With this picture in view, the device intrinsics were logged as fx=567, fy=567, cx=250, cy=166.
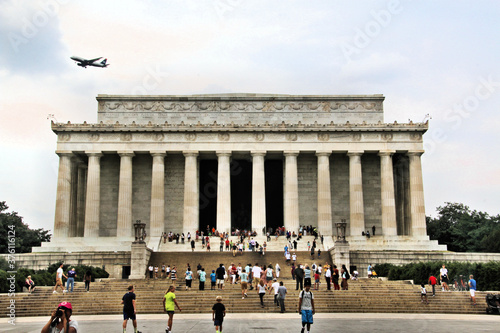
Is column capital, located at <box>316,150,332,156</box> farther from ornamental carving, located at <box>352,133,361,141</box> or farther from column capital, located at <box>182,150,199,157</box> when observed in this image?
column capital, located at <box>182,150,199,157</box>

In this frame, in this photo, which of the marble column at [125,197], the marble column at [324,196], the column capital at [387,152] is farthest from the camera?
the column capital at [387,152]

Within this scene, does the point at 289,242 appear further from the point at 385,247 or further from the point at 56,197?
the point at 56,197

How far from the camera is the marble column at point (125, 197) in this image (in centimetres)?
5727

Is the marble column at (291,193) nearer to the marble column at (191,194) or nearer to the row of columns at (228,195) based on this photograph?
the row of columns at (228,195)

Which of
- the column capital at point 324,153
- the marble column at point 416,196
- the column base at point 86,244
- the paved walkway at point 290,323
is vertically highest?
the column capital at point 324,153

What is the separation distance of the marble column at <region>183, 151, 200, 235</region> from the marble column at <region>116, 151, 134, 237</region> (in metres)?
5.76

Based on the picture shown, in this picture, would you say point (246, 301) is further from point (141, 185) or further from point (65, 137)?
point (65, 137)

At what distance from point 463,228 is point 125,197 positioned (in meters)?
41.4

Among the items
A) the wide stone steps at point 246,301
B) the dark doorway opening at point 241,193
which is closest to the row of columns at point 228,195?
the dark doorway opening at point 241,193

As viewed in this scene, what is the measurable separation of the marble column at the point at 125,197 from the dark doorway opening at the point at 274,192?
15619 millimetres

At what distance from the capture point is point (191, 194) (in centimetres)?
5778

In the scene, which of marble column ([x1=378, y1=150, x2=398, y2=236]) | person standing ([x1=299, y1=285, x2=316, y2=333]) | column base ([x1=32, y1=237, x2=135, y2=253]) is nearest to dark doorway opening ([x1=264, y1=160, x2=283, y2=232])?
marble column ([x1=378, y1=150, x2=398, y2=236])

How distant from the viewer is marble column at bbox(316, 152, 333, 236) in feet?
188

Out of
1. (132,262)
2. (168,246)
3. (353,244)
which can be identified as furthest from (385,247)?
(132,262)
